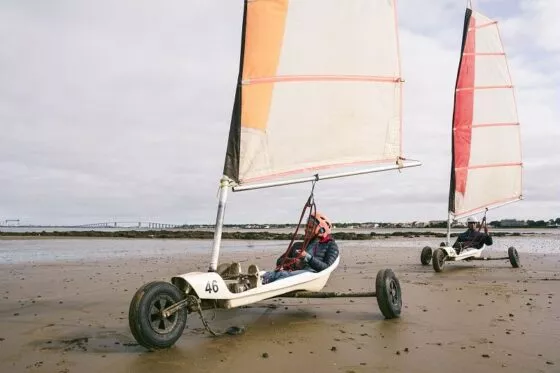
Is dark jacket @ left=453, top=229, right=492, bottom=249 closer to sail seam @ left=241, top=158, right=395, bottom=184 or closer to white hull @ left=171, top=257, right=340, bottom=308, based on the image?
sail seam @ left=241, top=158, right=395, bottom=184

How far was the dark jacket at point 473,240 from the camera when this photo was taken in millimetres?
15636

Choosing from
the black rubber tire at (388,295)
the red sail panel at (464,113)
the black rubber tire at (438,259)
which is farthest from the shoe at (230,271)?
the red sail panel at (464,113)

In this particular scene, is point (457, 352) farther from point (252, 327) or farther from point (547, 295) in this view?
point (547, 295)

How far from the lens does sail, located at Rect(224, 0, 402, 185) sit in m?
7.23

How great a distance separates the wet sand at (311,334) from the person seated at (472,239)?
514 cm

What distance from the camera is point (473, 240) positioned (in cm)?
1580

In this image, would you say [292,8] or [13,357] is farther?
[292,8]

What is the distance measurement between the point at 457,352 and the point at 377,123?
4778 millimetres

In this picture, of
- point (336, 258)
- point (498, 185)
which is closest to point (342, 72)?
point (336, 258)

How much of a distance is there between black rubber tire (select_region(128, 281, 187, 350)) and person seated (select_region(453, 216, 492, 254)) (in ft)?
38.5

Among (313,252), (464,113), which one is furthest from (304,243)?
(464,113)

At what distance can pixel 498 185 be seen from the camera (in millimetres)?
17812

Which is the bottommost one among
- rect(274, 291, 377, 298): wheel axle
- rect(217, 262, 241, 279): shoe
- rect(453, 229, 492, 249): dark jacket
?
rect(274, 291, 377, 298): wheel axle

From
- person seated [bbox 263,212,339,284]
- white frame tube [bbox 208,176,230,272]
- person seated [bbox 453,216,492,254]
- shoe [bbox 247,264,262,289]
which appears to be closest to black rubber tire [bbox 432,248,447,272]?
person seated [bbox 453,216,492,254]
